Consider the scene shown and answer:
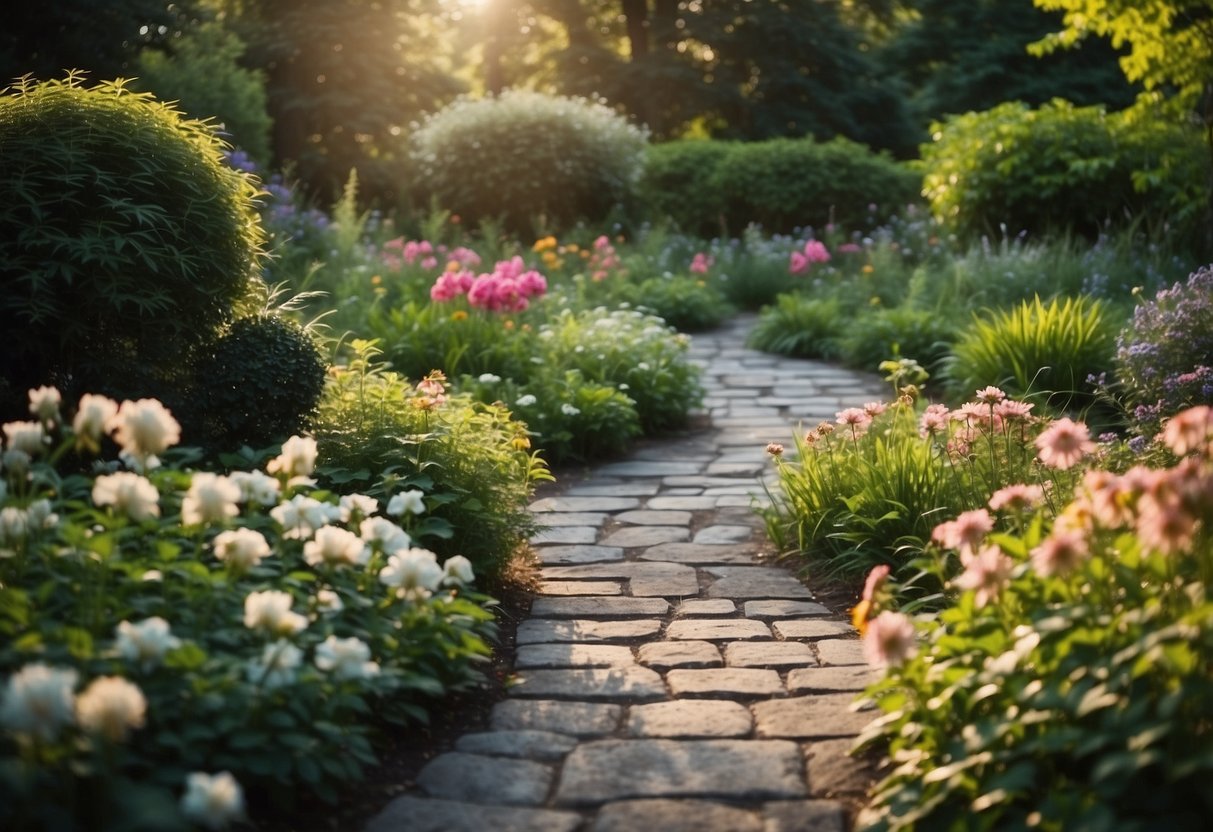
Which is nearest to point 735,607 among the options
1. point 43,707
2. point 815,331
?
point 43,707

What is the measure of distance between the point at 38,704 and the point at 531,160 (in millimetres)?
13684

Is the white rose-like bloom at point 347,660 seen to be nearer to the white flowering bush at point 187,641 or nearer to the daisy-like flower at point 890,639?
the white flowering bush at point 187,641

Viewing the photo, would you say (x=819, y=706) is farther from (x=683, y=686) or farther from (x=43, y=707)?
(x=43, y=707)

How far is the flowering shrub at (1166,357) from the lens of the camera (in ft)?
16.1

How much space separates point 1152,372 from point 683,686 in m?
3.18

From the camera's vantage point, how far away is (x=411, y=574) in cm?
278

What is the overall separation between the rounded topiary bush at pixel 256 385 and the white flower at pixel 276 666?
2.11 metres

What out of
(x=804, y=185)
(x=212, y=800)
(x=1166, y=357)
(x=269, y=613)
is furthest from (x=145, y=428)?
(x=804, y=185)

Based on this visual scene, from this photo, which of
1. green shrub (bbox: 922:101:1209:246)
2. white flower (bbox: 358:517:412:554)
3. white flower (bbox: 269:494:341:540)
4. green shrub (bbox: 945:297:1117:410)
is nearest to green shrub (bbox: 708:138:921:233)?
green shrub (bbox: 922:101:1209:246)

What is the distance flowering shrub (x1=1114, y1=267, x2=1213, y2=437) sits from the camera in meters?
4.91

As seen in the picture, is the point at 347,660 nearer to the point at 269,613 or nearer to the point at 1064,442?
the point at 269,613

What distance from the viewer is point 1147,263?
8695mm

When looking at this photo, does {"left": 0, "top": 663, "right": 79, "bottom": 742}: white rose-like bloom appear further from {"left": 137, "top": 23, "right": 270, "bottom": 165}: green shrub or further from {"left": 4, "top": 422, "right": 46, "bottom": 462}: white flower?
{"left": 137, "top": 23, "right": 270, "bottom": 165}: green shrub

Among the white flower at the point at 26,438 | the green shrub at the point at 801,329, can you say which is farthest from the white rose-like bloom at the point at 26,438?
the green shrub at the point at 801,329
